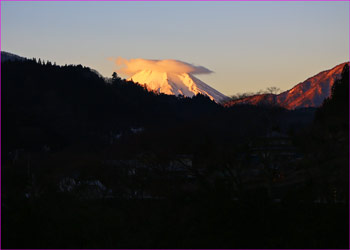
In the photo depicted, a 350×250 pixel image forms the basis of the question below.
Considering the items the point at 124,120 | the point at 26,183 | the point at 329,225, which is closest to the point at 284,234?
the point at 329,225

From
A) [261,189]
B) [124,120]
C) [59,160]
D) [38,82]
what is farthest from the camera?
[38,82]

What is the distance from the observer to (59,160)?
34.9m

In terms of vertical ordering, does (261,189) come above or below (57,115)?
below

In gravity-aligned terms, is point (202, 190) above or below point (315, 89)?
below

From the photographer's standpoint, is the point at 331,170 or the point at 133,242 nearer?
the point at 133,242

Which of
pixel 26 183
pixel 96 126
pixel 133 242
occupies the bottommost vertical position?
pixel 133 242

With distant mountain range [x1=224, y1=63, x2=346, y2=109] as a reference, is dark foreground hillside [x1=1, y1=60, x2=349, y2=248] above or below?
below

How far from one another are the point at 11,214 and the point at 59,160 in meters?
11.9

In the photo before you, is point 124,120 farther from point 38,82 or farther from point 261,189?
point 261,189

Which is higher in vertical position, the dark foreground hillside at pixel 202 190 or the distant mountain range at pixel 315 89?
the distant mountain range at pixel 315 89

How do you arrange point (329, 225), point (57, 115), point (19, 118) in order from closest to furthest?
point (329, 225), point (19, 118), point (57, 115)

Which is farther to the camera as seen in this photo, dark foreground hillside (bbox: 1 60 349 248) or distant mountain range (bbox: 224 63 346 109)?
distant mountain range (bbox: 224 63 346 109)

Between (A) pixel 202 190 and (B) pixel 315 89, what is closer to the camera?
(A) pixel 202 190

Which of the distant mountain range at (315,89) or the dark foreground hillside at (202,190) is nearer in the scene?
the dark foreground hillside at (202,190)
